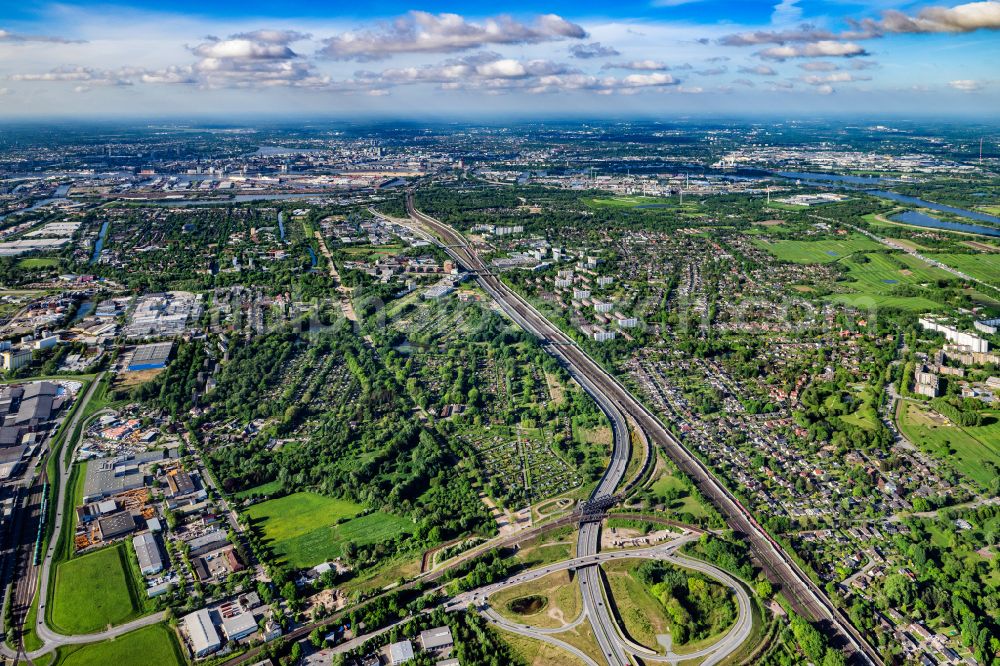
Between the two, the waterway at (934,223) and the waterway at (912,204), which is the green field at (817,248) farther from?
the waterway at (912,204)

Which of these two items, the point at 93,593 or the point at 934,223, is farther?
the point at 934,223

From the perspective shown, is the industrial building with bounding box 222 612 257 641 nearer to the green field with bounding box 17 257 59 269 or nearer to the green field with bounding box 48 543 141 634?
the green field with bounding box 48 543 141 634

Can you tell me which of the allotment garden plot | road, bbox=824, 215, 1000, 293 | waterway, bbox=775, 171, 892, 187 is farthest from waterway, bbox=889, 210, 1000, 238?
the allotment garden plot

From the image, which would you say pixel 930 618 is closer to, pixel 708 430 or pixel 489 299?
pixel 708 430

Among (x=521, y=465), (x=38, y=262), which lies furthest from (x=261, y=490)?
(x=38, y=262)

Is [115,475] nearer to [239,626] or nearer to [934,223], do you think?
[239,626]

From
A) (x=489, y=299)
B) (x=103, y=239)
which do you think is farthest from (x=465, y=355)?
(x=103, y=239)
